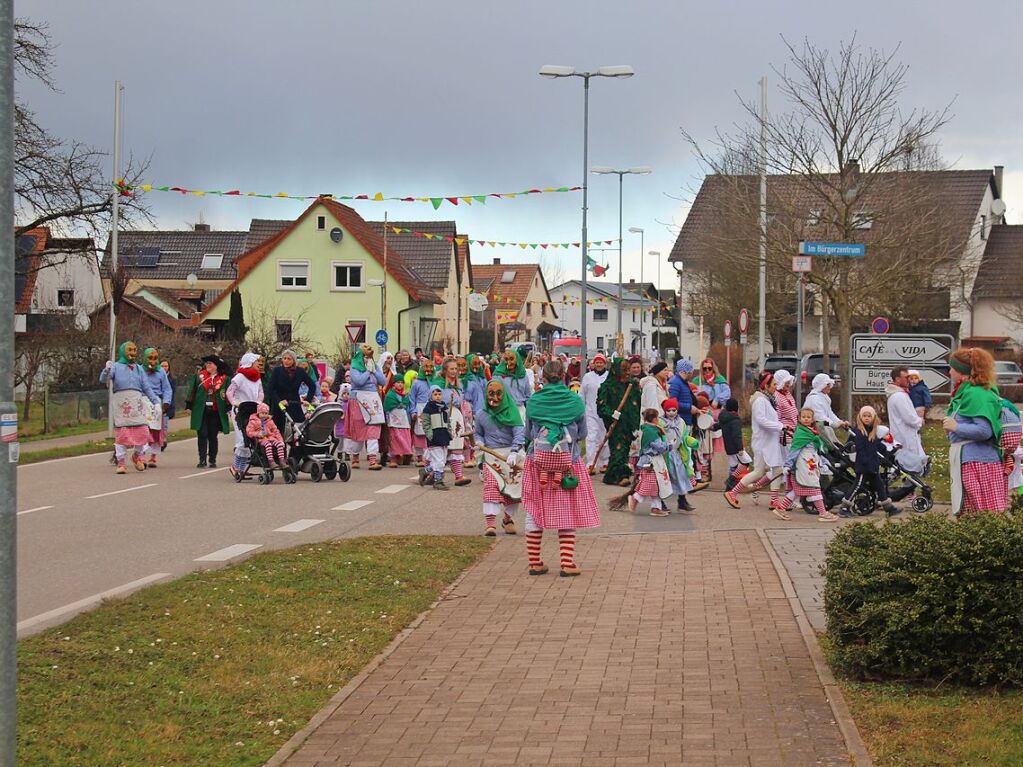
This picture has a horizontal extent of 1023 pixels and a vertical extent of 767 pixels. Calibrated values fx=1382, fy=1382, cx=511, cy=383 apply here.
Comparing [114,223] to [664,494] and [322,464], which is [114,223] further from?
[664,494]

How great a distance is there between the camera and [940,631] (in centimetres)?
667

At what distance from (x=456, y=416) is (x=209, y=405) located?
5.06 meters

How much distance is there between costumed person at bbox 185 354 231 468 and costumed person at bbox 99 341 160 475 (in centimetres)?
74

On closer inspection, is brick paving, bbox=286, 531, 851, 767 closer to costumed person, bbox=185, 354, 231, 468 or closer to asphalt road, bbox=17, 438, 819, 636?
asphalt road, bbox=17, 438, 819, 636

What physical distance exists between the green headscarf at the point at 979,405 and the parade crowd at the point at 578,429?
11 millimetres

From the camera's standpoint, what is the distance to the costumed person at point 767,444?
1592cm

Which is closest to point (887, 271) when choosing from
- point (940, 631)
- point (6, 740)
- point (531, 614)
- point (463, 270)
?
point (531, 614)

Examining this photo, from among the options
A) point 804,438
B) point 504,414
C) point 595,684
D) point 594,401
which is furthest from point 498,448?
point 594,401

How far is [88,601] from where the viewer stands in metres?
9.62

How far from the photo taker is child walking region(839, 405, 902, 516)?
15086 mm

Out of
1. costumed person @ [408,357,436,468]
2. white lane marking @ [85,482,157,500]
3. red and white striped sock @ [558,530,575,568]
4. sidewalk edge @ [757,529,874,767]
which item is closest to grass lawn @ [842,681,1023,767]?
sidewalk edge @ [757,529,874,767]

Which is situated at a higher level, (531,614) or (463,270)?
(463,270)

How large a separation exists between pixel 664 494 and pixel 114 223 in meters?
20.2

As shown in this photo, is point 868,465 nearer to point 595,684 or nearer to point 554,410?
point 554,410
